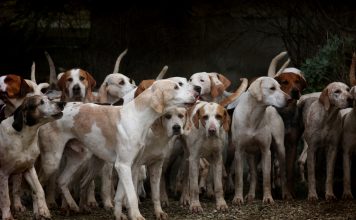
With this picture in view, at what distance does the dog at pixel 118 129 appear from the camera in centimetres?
873

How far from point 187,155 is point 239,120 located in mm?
634

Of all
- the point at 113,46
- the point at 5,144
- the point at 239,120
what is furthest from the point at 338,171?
the point at 5,144

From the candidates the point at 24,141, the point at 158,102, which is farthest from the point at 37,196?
the point at 158,102

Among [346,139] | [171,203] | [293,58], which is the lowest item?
[171,203]

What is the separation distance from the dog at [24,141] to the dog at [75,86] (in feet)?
5.71

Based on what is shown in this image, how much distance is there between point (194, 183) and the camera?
385 inches

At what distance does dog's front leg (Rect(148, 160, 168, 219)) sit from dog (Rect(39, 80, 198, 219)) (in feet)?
1.34

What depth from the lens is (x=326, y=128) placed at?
10.3 m

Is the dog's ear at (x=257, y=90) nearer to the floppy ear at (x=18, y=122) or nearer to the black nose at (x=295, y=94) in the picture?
the black nose at (x=295, y=94)

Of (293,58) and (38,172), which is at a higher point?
(293,58)

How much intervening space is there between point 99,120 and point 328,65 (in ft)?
13.5

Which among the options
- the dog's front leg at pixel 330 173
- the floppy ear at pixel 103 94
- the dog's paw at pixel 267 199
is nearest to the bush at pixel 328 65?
the dog's front leg at pixel 330 173

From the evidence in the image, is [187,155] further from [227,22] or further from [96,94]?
[227,22]

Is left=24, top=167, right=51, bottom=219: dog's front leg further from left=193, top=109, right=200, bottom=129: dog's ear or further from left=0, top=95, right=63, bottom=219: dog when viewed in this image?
left=193, top=109, right=200, bottom=129: dog's ear
